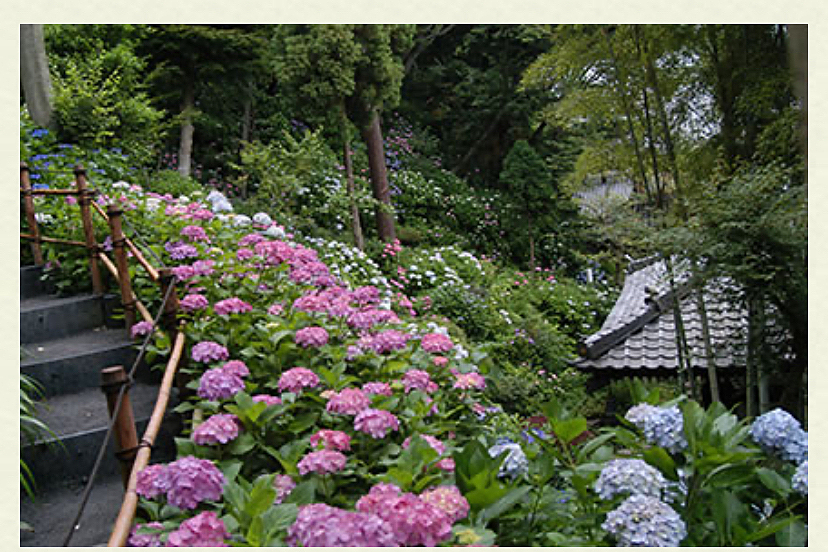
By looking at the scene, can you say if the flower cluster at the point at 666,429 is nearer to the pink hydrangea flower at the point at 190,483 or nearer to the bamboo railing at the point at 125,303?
the pink hydrangea flower at the point at 190,483

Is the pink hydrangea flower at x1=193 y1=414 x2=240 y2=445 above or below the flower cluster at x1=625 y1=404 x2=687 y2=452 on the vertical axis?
below

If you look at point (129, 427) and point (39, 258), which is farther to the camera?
point (39, 258)

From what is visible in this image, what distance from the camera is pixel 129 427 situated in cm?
165

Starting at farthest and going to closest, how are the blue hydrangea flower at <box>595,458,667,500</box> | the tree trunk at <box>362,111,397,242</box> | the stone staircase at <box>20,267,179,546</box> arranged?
the tree trunk at <box>362,111,397,242</box>
the stone staircase at <box>20,267,179,546</box>
the blue hydrangea flower at <box>595,458,667,500</box>

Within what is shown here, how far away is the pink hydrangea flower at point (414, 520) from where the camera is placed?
1.17m

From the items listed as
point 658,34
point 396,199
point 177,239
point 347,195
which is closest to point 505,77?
point 396,199

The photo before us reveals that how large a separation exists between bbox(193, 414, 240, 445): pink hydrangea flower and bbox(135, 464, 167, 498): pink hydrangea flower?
0.64ft

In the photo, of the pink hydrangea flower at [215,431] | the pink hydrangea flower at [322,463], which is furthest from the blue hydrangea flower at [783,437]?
the pink hydrangea flower at [215,431]

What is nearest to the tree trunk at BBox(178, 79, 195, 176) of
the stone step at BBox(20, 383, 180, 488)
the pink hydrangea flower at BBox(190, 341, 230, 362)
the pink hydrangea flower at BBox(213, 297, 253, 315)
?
the stone step at BBox(20, 383, 180, 488)

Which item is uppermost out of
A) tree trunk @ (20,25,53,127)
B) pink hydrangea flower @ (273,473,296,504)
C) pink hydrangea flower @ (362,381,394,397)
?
tree trunk @ (20,25,53,127)

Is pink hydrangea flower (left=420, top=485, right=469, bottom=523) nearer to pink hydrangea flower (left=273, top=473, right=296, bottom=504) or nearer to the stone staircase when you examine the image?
pink hydrangea flower (left=273, top=473, right=296, bottom=504)

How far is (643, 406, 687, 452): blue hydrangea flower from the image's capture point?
1383mm

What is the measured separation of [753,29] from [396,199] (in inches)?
253

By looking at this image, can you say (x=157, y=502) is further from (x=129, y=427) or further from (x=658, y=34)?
(x=658, y=34)
